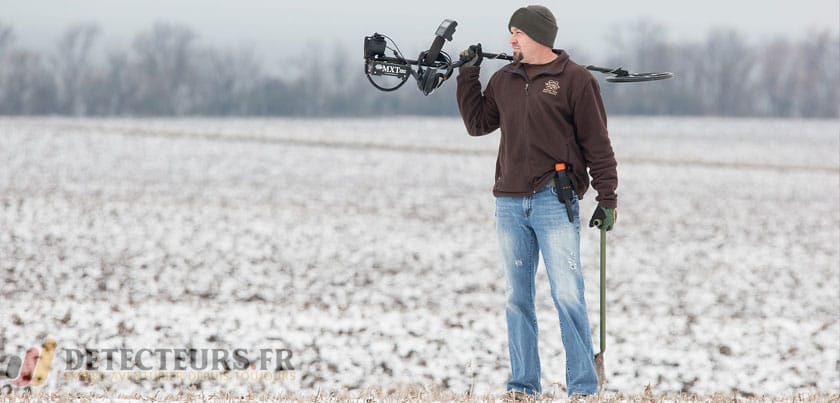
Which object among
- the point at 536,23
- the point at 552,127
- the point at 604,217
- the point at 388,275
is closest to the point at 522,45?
the point at 536,23

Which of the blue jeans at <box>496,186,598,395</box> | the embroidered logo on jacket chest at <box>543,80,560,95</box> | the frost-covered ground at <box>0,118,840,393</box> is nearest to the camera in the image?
the embroidered logo on jacket chest at <box>543,80,560,95</box>

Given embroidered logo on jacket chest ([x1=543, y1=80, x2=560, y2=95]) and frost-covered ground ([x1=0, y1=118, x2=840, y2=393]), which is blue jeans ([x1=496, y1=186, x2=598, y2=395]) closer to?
embroidered logo on jacket chest ([x1=543, y1=80, x2=560, y2=95])

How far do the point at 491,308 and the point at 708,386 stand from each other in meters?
3.66

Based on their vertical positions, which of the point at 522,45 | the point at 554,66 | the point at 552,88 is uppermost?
the point at 522,45

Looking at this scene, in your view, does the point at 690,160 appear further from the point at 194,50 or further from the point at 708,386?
the point at 194,50

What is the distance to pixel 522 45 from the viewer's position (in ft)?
16.9

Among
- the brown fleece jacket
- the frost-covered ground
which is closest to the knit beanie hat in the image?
the brown fleece jacket

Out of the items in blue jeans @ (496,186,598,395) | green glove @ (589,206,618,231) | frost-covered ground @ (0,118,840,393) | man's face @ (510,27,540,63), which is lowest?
frost-covered ground @ (0,118,840,393)

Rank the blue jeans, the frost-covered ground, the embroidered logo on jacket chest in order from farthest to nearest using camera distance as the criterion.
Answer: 1. the frost-covered ground
2. the blue jeans
3. the embroidered logo on jacket chest

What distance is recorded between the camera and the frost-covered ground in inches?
367

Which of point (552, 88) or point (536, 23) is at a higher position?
point (536, 23)

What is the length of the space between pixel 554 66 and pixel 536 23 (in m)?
0.26

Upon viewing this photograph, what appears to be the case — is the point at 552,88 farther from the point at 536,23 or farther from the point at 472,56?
the point at 472,56

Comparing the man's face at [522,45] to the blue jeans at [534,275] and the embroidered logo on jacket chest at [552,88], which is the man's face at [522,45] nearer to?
the embroidered logo on jacket chest at [552,88]
